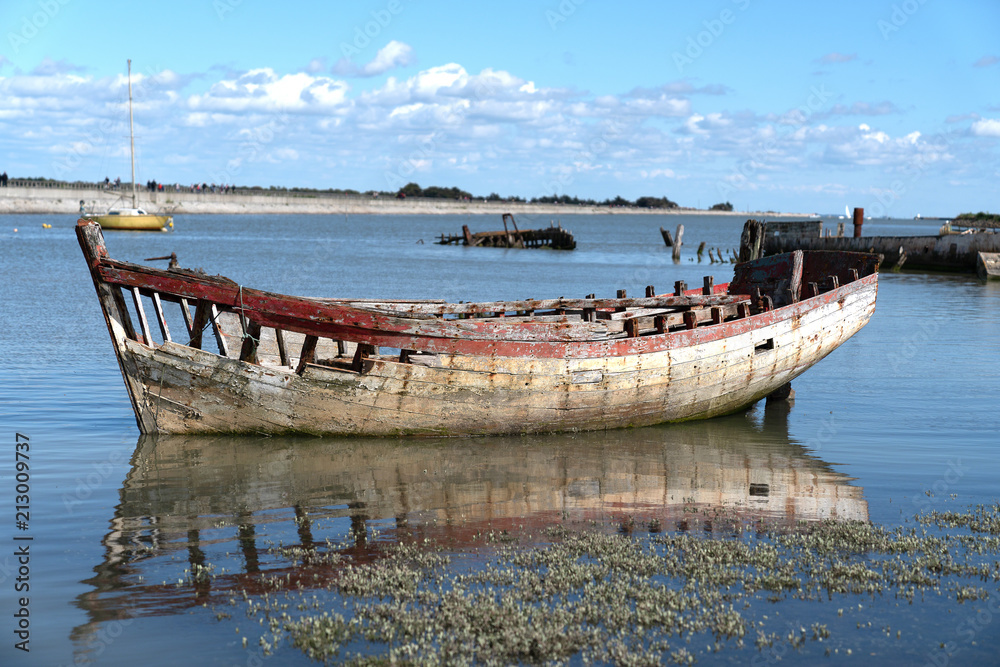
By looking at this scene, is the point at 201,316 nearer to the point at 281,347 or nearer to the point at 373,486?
the point at 281,347

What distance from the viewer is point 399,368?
373 inches

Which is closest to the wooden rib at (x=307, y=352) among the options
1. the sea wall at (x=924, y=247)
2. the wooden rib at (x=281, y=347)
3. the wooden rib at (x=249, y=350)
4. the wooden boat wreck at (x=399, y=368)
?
the wooden boat wreck at (x=399, y=368)

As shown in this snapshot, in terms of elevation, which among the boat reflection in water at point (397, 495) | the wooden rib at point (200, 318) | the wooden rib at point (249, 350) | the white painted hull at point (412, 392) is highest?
the wooden rib at point (200, 318)

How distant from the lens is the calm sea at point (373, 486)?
5348mm

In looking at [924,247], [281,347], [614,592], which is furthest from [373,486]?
[924,247]

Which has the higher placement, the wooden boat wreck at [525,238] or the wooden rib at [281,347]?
the wooden boat wreck at [525,238]

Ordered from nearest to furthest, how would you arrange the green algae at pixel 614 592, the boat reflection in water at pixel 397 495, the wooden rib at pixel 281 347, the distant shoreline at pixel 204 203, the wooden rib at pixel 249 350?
1. the green algae at pixel 614 592
2. the boat reflection in water at pixel 397 495
3. the wooden rib at pixel 249 350
4. the wooden rib at pixel 281 347
5. the distant shoreline at pixel 204 203

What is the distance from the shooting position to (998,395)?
12.8 m

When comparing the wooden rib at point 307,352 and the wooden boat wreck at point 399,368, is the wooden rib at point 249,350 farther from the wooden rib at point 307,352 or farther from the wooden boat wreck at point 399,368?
the wooden rib at point 307,352

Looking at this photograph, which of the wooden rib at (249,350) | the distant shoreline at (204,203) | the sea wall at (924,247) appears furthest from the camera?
the distant shoreline at (204,203)

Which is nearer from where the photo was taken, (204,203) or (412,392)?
(412,392)

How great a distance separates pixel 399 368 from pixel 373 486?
1505 mm

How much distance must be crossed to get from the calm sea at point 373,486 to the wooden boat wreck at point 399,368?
1.03ft

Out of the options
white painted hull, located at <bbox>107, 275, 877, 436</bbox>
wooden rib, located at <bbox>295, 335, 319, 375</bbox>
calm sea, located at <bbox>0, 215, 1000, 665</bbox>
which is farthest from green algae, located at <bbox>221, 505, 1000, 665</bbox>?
wooden rib, located at <bbox>295, 335, 319, 375</bbox>
